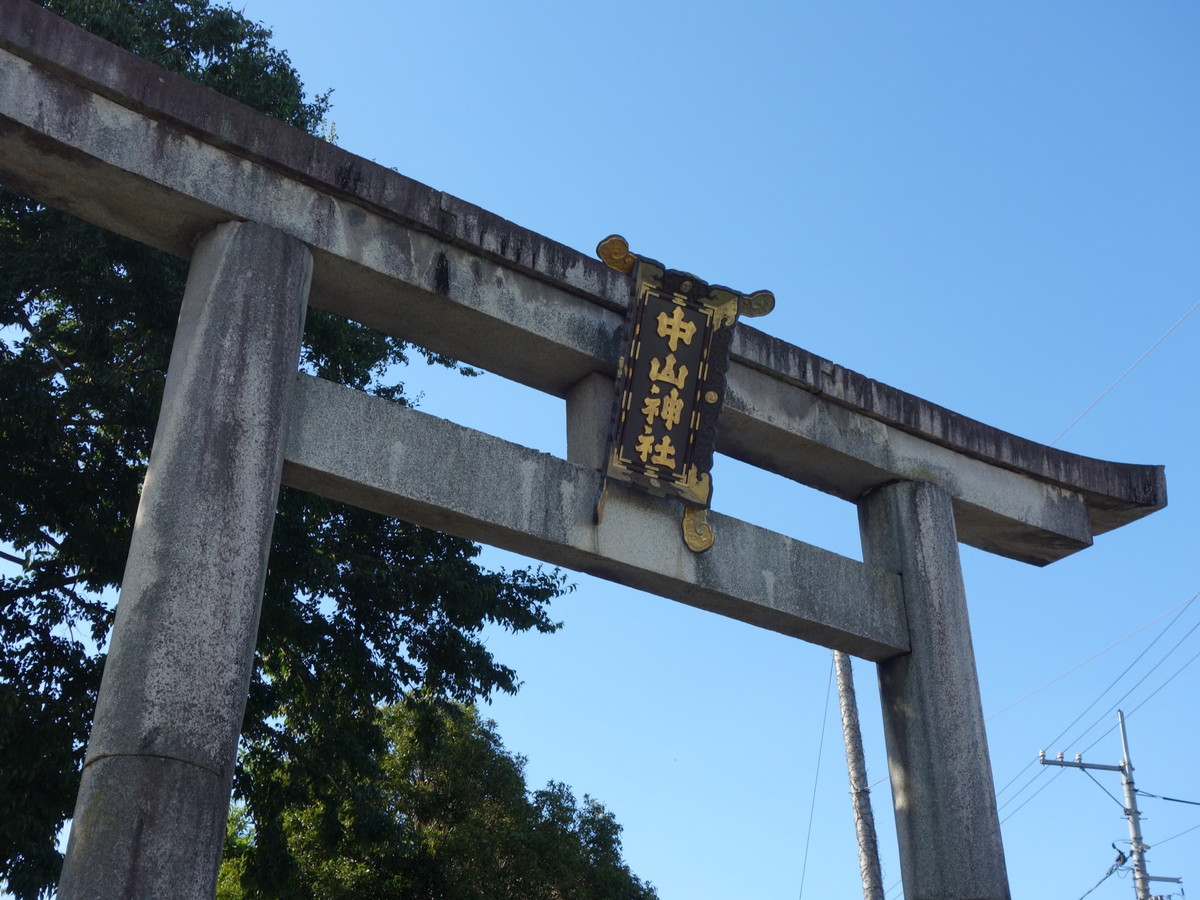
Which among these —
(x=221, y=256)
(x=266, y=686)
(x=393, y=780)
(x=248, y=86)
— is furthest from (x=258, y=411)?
(x=393, y=780)

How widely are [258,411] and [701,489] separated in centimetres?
212

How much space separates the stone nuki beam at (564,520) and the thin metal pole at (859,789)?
5.71 metres

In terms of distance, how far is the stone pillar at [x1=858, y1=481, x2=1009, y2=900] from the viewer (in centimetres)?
602

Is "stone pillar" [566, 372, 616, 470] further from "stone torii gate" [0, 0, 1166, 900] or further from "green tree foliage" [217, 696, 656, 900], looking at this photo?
"green tree foliage" [217, 696, 656, 900]

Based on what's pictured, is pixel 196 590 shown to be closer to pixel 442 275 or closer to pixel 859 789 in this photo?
pixel 442 275

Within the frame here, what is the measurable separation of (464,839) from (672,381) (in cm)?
828

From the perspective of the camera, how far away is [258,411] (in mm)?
4965

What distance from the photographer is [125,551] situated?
8805 mm

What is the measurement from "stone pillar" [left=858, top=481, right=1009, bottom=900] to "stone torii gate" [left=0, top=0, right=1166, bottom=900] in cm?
1

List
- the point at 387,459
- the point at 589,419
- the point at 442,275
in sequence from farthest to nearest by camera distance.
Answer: the point at 589,419 < the point at 442,275 < the point at 387,459

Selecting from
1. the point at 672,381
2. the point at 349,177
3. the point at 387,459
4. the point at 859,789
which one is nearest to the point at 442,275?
the point at 349,177

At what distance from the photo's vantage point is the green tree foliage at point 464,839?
12211mm

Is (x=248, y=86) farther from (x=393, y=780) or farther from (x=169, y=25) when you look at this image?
(x=393, y=780)

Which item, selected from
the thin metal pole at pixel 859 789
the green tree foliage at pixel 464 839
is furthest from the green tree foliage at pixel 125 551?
the thin metal pole at pixel 859 789
